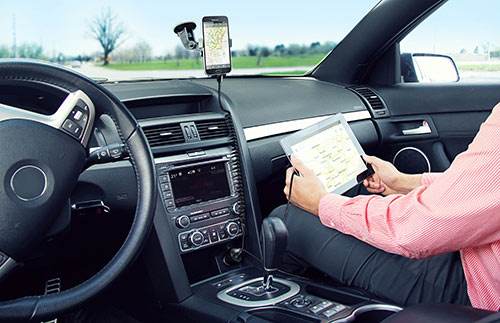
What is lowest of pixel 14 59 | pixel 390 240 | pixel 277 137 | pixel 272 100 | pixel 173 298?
pixel 173 298

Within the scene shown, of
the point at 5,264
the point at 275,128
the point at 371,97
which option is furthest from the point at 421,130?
the point at 5,264

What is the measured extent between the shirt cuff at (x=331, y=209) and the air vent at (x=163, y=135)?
2.14 ft

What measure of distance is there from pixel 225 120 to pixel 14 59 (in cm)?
115

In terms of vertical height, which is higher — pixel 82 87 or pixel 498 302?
pixel 82 87

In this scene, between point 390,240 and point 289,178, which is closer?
point 390,240

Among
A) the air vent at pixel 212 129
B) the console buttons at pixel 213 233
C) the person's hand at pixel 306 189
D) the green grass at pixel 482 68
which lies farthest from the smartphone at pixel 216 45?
the green grass at pixel 482 68

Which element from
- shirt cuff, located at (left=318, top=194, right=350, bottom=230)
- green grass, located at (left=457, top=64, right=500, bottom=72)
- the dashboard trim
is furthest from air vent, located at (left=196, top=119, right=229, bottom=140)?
green grass, located at (left=457, top=64, right=500, bottom=72)

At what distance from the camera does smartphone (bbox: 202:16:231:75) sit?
2023 mm

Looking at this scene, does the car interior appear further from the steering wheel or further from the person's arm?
the person's arm

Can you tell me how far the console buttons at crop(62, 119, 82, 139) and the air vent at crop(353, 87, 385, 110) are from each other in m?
2.06

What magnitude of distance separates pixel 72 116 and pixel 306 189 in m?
0.87

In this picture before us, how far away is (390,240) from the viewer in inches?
57.9

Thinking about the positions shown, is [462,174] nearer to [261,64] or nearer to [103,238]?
[103,238]

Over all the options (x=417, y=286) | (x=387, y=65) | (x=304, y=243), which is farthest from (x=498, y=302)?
(x=387, y=65)
